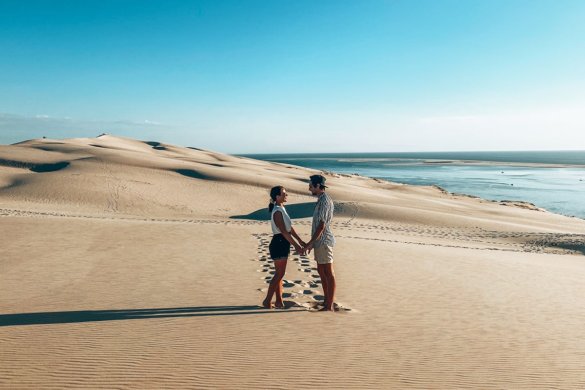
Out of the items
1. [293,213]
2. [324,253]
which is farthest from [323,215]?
[293,213]

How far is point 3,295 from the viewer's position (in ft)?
25.7

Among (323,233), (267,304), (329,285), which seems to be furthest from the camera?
(267,304)

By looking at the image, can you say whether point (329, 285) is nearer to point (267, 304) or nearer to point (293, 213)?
point (267, 304)

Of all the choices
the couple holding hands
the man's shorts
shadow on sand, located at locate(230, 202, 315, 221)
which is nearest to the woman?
the couple holding hands

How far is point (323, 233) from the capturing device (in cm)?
684

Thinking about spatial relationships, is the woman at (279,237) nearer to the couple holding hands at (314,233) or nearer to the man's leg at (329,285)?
the couple holding hands at (314,233)

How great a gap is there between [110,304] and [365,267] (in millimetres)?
6119

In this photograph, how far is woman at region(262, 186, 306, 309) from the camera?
6.71 m

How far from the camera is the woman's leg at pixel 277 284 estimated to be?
22.7ft

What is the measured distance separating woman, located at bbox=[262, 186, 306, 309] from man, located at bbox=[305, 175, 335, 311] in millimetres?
292

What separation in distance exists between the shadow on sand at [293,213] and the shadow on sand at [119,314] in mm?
18353

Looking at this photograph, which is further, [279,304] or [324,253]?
[279,304]

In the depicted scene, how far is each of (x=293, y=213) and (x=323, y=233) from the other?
19.9 meters

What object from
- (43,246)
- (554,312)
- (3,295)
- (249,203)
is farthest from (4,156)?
(554,312)
